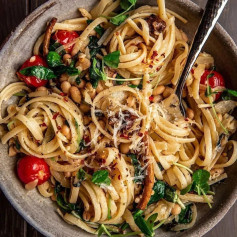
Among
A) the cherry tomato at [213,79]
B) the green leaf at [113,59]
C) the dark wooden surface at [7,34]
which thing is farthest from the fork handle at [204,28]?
the dark wooden surface at [7,34]

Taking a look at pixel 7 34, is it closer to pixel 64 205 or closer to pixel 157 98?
pixel 157 98

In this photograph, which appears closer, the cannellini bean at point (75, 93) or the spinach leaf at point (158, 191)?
the cannellini bean at point (75, 93)

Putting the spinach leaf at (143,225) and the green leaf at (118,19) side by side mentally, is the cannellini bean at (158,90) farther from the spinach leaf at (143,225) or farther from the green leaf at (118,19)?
the spinach leaf at (143,225)

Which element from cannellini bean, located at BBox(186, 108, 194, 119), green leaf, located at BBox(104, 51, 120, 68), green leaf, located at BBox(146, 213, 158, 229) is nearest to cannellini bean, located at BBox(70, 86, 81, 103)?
green leaf, located at BBox(104, 51, 120, 68)

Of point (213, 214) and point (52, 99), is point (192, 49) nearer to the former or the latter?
point (52, 99)

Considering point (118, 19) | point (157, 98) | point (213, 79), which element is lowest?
point (157, 98)

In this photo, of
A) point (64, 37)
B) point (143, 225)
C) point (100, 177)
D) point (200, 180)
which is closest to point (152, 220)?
point (143, 225)

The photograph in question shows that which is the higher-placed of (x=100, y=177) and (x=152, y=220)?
(x=100, y=177)
